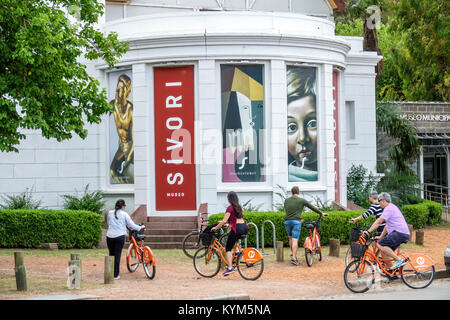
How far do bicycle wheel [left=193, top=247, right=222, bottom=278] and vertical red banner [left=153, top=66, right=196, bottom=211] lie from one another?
637 centimetres

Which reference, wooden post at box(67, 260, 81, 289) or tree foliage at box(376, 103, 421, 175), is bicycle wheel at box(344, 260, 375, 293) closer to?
wooden post at box(67, 260, 81, 289)

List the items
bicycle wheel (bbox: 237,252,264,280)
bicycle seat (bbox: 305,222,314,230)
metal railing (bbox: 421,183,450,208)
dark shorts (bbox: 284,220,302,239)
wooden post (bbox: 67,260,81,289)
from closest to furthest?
wooden post (bbox: 67,260,81,289) → bicycle wheel (bbox: 237,252,264,280) → bicycle seat (bbox: 305,222,314,230) → dark shorts (bbox: 284,220,302,239) → metal railing (bbox: 421,183,450,208)

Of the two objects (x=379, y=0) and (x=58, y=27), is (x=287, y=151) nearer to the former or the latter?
(x=58, y=27)

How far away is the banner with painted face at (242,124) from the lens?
2153cm

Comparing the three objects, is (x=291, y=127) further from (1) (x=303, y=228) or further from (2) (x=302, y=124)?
(1) (x=303, y=228)

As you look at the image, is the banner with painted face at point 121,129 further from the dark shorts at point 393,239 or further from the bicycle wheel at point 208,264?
the dark shorts at point 393,239

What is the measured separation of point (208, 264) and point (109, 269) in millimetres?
2138

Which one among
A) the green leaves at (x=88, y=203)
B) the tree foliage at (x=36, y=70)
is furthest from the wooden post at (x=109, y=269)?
the green leaves at (x=88, y=203)

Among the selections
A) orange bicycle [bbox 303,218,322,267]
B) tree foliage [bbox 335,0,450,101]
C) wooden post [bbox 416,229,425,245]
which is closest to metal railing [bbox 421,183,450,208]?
tree foliage [bbox 335,0,450,101]

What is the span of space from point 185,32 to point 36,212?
6686 millimetres

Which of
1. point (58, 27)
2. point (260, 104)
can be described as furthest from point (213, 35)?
point (58, 27)

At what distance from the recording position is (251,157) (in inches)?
850

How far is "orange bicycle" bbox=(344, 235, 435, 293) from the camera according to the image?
1320 cm

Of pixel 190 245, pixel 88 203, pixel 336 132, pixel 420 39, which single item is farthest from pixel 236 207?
pixel 420 39
